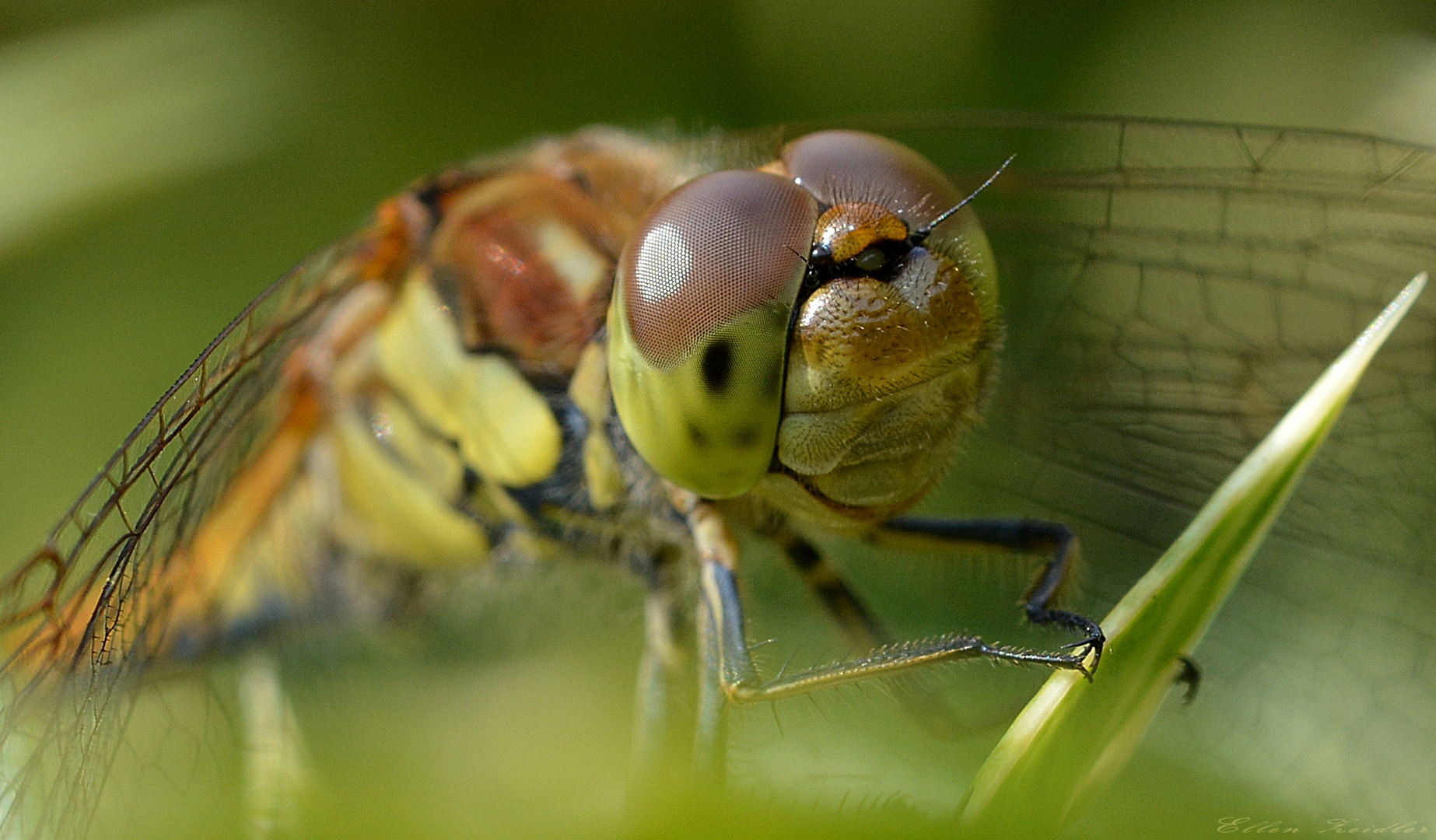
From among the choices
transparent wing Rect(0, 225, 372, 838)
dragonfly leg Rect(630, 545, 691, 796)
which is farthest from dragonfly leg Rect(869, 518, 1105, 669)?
transparent wing Rect(0, 225, 372, 838)

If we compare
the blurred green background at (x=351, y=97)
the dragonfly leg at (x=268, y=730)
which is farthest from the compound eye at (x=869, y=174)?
the dragonfly leg at (x=268, y=730)

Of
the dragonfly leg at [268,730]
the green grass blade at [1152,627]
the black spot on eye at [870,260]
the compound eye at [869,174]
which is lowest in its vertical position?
the dragonfly leg at [268,730]

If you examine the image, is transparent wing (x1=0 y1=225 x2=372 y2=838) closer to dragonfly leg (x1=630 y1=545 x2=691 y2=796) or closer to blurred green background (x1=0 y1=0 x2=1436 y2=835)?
dragonfly leg (x1=630 y1=545 x2=691 y2=796)

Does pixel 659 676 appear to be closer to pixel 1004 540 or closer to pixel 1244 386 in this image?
pixel 1004 540

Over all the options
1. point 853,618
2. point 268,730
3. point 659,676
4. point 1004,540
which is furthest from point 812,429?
point 268,730

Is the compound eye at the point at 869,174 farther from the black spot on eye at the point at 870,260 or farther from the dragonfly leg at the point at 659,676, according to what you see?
the dragonfly leg at the point at 659,676
